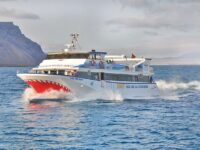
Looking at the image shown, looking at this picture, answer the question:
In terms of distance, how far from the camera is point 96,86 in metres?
61.3

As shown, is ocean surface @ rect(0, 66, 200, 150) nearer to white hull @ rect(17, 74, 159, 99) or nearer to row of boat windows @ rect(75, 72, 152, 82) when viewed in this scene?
white hull @ rect(17, 74, 159, 99)

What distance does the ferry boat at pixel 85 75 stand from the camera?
5888cm

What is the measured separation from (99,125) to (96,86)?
2024 cm

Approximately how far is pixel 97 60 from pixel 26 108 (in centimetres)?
1331

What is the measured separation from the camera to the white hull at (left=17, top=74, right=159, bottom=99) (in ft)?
192

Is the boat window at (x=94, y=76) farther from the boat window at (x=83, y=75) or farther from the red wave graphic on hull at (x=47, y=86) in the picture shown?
the red wave graphic on hull at (x=47, y=86)

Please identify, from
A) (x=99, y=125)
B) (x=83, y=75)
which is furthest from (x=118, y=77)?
(x=99, y=125)

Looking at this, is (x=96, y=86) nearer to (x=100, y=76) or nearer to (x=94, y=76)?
(x=94, y=76)

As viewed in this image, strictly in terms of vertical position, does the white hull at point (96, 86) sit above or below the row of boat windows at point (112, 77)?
below

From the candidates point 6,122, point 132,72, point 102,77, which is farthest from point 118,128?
point 132,72

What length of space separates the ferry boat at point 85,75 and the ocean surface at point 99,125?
2319 millimetres

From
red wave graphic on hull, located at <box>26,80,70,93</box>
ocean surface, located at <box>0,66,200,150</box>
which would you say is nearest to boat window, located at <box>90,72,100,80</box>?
ocean surface, located at <box>0,66,200,150</box>

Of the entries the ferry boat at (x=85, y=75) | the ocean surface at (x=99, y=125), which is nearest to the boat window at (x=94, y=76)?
the ferry boat at (x=85, y=75)

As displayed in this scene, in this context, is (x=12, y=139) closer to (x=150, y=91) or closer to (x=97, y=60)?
(x=97, y=60)
